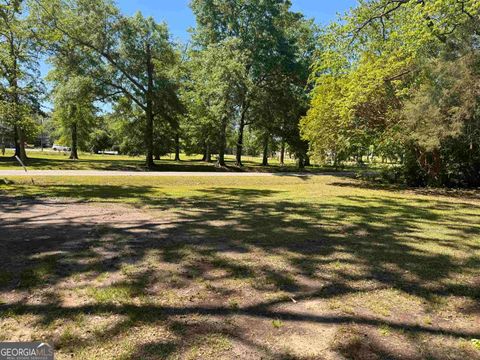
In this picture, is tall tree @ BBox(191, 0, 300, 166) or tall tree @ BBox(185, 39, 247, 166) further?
tall tree @ BBox(191, 0, 300, 166)

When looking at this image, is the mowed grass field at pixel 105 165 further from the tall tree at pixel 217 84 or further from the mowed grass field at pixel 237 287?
the mowed grass field at pixel 237 287

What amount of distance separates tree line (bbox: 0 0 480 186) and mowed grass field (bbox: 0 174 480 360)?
27.5 ft

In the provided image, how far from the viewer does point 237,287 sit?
407cm

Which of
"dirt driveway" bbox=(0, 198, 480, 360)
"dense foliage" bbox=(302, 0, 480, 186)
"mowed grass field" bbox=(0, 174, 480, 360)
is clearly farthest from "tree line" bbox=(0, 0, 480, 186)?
"dirt driveway" bbox=(0, 198, 480, 360)

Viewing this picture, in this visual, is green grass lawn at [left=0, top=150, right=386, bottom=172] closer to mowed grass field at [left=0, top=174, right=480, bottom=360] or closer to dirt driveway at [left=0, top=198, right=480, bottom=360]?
mowed grass field at [left=0, top=174, right=480, bottom=360]

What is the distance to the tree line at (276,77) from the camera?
46.3ft

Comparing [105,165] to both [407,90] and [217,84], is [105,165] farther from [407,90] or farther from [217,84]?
[407,90]

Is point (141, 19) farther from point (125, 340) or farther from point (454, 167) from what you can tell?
point (125, 340)

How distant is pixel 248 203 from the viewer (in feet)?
37.3

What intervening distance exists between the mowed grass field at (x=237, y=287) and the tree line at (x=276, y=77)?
839 centimetres

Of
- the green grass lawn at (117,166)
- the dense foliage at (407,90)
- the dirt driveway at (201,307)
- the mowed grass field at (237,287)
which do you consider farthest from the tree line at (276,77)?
the dirt driveway at (201,307)

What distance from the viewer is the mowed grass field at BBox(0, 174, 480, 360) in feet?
→ 9.64

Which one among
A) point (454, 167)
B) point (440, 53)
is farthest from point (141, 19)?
point (454, 167)

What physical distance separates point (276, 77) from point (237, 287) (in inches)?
1123
